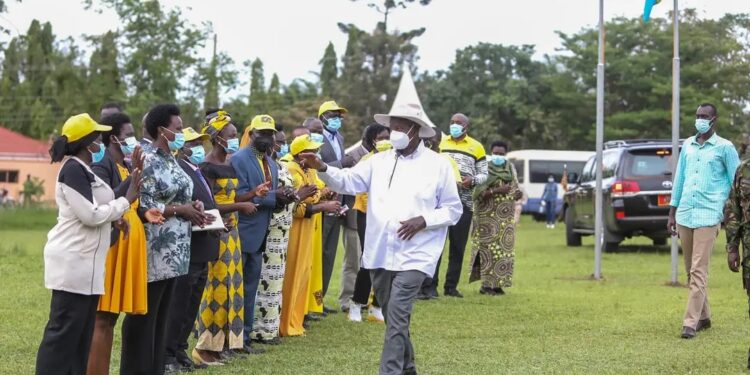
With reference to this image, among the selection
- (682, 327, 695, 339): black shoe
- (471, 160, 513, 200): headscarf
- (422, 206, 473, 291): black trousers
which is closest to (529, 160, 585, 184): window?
(471, 160, 513, 200): headscarf

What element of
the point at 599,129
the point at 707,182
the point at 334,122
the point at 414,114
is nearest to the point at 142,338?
the point at 414,114

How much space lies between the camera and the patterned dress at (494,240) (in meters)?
14.7

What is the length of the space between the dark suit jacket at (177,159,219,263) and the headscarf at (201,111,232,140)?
0.73 metres

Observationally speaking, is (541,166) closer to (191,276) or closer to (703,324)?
(703,324)

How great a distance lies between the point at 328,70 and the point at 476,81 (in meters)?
15.8

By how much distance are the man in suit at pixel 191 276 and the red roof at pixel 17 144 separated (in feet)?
219

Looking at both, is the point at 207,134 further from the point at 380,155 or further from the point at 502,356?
the point at 502,356

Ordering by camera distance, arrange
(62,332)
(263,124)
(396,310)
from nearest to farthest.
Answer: (62,332) < (396,310) < (263,124)

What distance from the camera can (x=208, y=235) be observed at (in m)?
8.34

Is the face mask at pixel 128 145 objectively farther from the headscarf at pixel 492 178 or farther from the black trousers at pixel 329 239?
the headscarf at pixel 492 178

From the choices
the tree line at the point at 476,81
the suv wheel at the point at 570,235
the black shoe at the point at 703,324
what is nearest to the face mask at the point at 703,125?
the black shoe at the point at 703,324

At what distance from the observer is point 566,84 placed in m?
59.5

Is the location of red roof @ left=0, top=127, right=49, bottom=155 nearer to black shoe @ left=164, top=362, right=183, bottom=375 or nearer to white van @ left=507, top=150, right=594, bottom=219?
white van @ left=507, top=150, right=594, bottom=219

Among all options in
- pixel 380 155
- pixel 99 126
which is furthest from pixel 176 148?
pixel 380 155
